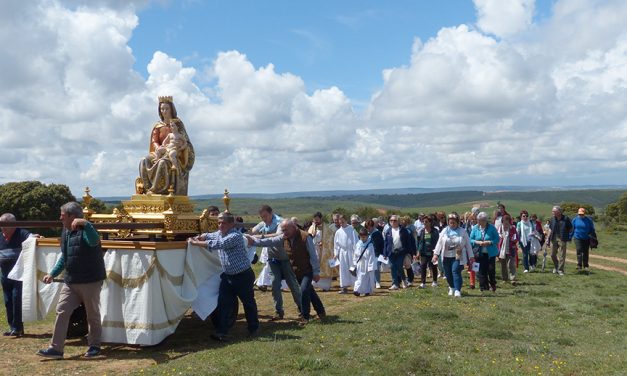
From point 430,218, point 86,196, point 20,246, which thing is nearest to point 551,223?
point 430,218

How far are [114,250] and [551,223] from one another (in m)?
14.3

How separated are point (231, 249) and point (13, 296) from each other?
13.1 ft

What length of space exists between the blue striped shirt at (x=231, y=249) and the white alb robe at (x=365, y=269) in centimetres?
563

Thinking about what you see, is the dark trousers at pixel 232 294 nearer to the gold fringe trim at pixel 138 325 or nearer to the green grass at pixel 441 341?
the green grass at pixel 441 341

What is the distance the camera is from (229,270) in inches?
381

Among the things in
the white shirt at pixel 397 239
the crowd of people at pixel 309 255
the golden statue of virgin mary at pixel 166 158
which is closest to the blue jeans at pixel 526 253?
the crowd of people at pixel 309 255

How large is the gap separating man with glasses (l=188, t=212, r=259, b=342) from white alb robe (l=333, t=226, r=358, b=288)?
5739mm

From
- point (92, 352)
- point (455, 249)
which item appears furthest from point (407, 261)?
point (92, 352)

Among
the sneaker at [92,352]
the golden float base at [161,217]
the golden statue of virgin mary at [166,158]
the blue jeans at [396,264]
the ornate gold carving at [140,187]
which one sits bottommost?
the sneaker at [92,352]

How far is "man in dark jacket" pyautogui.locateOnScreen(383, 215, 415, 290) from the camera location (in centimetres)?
1575

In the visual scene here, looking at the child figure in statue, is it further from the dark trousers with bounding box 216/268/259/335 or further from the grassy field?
the grassy field

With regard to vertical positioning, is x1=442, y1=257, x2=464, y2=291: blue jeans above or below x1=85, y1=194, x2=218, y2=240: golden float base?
below

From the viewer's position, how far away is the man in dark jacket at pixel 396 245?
620 inches

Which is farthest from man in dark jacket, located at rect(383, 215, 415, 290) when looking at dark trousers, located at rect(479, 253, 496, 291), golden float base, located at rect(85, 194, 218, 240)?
golden float base, located at rect(85, 194, 218, 240)
